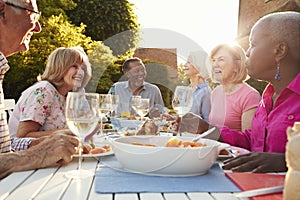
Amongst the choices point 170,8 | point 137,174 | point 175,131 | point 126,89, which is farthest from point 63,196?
point 126,89

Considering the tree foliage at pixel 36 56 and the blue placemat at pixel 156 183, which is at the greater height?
the tree foliage at pixel 36 56

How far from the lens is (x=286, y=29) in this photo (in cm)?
158

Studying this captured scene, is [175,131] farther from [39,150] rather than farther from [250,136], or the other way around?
[39,150]

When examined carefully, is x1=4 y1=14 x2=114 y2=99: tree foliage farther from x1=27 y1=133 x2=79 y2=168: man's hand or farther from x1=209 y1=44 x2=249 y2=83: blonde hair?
x1=27 y1=133 x2=79 y2=168: man's hand

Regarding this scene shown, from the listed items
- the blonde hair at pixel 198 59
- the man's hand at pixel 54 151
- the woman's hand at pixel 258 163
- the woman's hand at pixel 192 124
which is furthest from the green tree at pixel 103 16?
the woman's hand at pixel 258 163

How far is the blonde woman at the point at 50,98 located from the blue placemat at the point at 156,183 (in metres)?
1.03

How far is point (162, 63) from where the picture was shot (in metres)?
1.91

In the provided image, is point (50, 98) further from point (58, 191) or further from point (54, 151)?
point (58, 191)

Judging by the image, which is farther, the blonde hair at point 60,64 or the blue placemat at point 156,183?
the blonde hair at point 60,64

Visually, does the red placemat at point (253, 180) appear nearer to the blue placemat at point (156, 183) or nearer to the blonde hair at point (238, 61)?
the blue placemat at point (156, 183)

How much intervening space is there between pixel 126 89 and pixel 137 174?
3240 mm

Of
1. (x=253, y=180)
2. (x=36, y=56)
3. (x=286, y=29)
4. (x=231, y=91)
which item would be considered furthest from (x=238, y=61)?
(x=36, y=56)

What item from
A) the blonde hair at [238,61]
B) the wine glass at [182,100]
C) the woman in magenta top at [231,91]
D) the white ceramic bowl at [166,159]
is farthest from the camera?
the blonde hair at [238,61]

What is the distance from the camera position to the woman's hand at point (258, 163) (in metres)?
1.02
